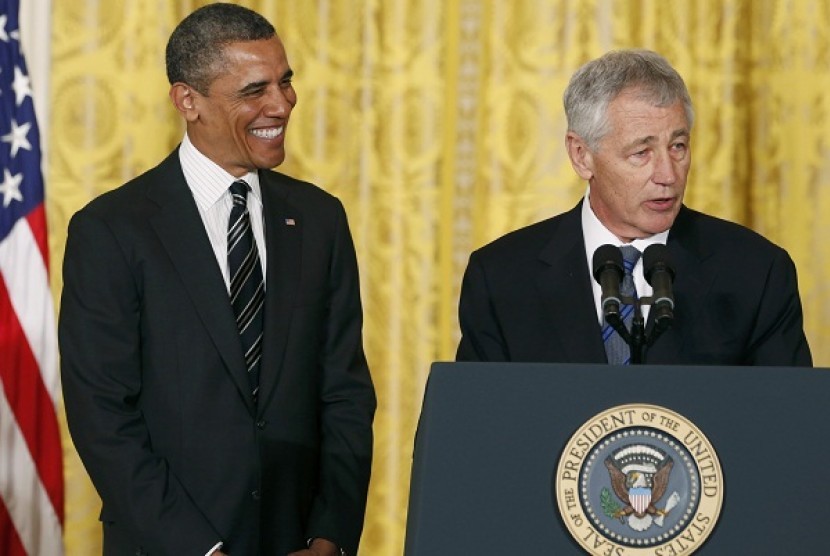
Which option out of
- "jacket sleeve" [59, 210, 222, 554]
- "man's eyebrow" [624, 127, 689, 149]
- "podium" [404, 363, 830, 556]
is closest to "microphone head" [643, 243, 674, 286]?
"podium" [404, 363, 830, 556]

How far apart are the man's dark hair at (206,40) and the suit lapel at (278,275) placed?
0.26 metres

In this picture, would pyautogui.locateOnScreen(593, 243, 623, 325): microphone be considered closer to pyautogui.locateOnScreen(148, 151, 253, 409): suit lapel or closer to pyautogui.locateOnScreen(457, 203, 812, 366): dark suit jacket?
pyautogui.locateOnScreen(457, 203, 812, 366): dark suit jacket

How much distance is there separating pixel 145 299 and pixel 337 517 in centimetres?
60

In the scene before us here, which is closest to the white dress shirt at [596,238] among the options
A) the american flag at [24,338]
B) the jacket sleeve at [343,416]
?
the jacket sleeve at [343,416]

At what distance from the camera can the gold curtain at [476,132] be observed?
4.38 m

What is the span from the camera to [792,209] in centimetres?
441

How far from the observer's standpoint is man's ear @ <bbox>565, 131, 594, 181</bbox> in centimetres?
277

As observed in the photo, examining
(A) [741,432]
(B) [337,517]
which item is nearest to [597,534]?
(A) [741,432]

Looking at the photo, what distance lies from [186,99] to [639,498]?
1.58m

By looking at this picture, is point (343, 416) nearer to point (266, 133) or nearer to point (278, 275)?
point (278, 275)

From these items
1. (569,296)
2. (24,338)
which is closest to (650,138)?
(569,296)

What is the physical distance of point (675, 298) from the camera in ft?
8.52

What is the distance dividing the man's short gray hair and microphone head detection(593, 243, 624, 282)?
55 centimetres

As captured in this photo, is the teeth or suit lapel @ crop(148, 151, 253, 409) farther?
the teeth
